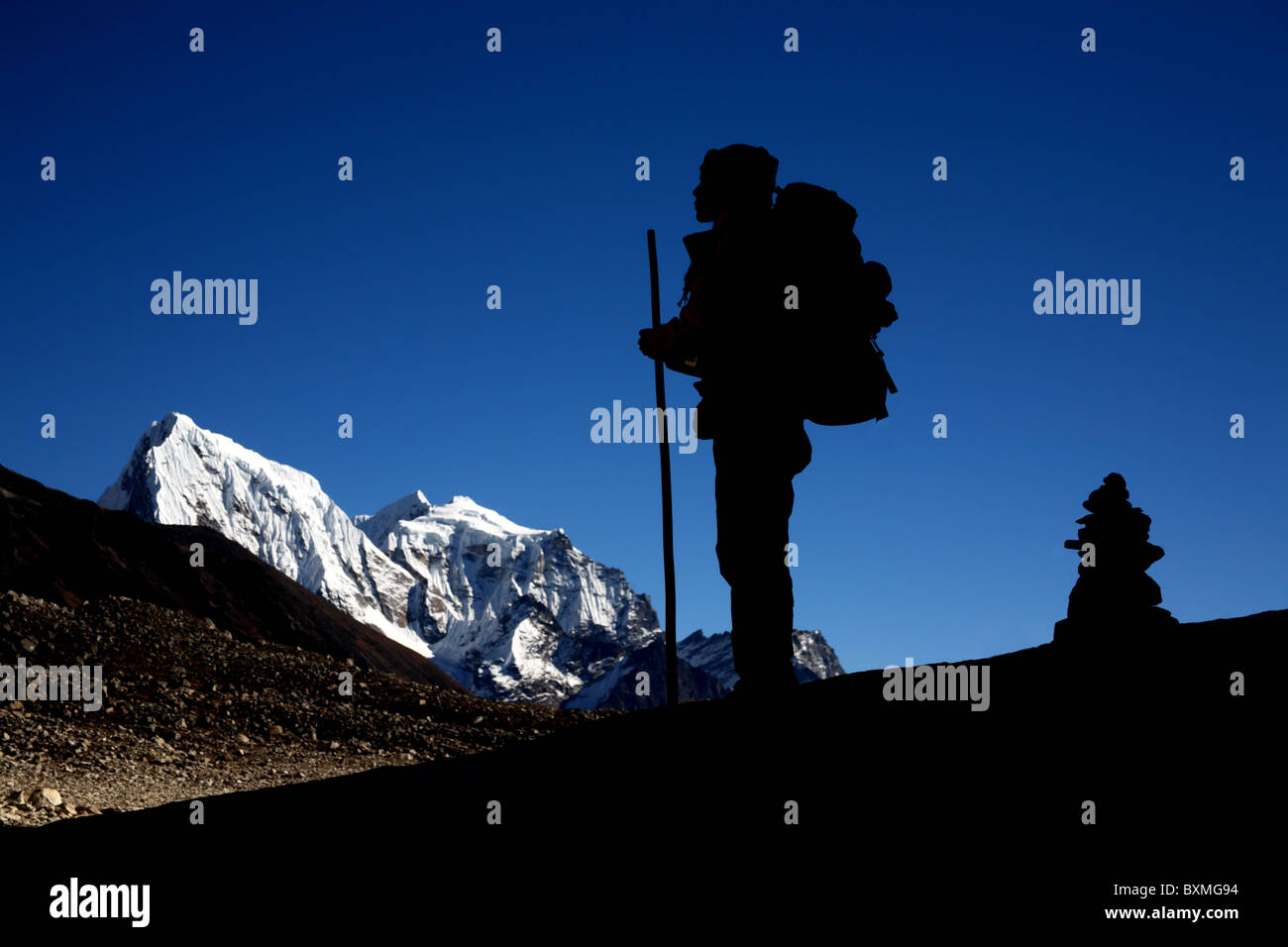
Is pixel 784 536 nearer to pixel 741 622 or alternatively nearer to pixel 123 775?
pixel 741 622

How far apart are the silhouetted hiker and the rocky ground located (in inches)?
248

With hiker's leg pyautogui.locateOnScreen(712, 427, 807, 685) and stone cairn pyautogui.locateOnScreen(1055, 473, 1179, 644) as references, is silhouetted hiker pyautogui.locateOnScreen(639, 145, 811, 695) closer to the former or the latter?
hiker's leg pyautogui.locateOnScreen(712, 427, 807, 685)

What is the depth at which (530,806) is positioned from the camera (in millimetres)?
5602

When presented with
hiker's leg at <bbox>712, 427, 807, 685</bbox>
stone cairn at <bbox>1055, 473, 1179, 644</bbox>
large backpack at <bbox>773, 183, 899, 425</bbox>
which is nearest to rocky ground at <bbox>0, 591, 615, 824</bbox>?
hiker's leg at <bbox>712, 427, 807, 685</bbox>

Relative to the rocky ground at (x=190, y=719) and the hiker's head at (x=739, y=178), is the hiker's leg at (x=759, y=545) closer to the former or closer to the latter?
the hiker's head at (x=739, y=178)

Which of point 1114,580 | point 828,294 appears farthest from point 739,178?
point 1114,580

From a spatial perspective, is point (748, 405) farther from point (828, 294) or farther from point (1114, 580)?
point (1114, 580)

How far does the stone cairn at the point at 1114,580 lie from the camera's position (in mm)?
7137

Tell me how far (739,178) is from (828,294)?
3.10 ft

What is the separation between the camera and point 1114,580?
24.9 feet

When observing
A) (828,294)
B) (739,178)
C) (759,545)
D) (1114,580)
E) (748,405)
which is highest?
(739,178)

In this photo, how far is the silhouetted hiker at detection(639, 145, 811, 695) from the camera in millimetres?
6289

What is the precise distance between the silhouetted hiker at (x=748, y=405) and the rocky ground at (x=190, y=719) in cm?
631
